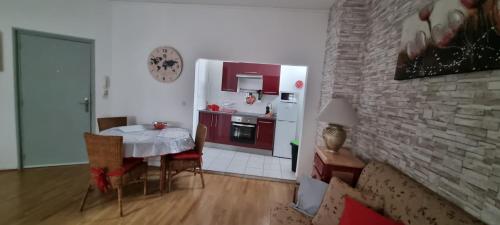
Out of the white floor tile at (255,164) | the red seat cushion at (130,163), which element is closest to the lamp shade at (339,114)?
the white floor tile at (255,164)

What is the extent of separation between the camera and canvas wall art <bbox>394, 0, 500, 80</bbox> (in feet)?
2.98

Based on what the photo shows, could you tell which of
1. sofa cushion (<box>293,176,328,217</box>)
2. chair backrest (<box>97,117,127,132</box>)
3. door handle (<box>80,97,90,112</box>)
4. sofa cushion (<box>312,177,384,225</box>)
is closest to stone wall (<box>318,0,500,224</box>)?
sofa cushion (<box>312,177,384,225</box>)

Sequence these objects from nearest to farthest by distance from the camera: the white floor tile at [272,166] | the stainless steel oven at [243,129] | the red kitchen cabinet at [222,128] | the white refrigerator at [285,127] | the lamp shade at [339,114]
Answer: the lamp shade at [339,114] < the white floor tile at [272,166] < the white refrigerator at [285,127] < the stainless steel oven at [243,129] < the red kitchen cabinet at [222,128]

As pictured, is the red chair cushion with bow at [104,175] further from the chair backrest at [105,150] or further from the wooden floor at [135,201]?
the wooden floor at [135,201]

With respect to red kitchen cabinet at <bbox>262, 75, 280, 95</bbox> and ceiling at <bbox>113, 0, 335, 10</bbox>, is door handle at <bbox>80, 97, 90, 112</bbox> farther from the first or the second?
red kitchen cabinet at <bbox>262, 75, 280, 95</bbox>

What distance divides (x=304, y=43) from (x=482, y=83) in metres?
2.22

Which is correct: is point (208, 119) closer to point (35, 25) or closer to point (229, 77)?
point (229, 77)

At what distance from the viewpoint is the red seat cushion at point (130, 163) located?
6.88 ft

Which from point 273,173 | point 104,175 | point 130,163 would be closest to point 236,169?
point 273,173

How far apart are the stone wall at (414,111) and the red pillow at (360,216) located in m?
0.39

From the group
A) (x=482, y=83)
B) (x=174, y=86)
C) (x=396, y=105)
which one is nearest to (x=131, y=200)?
(x=174, y=86)

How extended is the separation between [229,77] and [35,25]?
3.22 meters

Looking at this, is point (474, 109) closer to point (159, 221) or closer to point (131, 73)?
point (159, 221)

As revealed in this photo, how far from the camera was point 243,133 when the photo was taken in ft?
14.7
